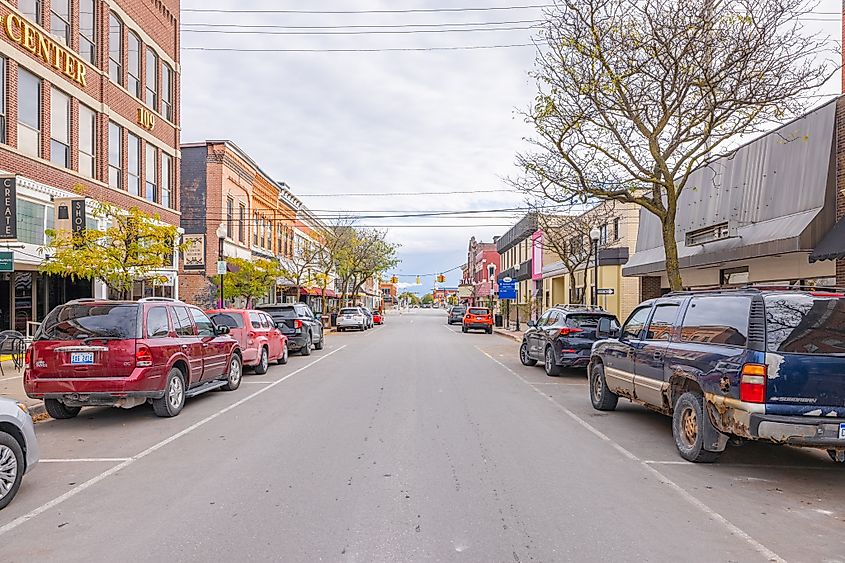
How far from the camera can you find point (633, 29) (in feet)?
48.5

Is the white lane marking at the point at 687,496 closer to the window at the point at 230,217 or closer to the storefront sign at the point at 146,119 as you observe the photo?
the storefront sign at the point at 146,119

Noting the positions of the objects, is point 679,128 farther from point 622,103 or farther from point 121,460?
point 121,460

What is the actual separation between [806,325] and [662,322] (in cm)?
235

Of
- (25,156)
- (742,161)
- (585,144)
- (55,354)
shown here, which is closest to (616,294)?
(742,161)

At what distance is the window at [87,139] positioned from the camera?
20.4m

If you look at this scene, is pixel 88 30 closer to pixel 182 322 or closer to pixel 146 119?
pixel 146 119

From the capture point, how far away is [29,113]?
17.9 m

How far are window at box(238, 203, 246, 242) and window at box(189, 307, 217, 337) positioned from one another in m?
24.9

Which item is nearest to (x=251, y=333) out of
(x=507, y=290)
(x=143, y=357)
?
(x=143, y=357)

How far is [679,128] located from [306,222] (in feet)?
146

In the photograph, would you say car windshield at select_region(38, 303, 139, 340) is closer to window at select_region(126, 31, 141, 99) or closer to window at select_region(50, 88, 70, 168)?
window at select_region(50, 88, 70, 168)

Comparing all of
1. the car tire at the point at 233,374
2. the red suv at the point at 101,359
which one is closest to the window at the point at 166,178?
the car tire at the point at 233,374

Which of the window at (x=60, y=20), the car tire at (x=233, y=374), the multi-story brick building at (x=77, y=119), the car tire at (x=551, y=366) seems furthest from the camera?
the window at (x=60, y=20)

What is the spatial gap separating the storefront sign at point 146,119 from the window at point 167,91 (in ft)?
5.07
